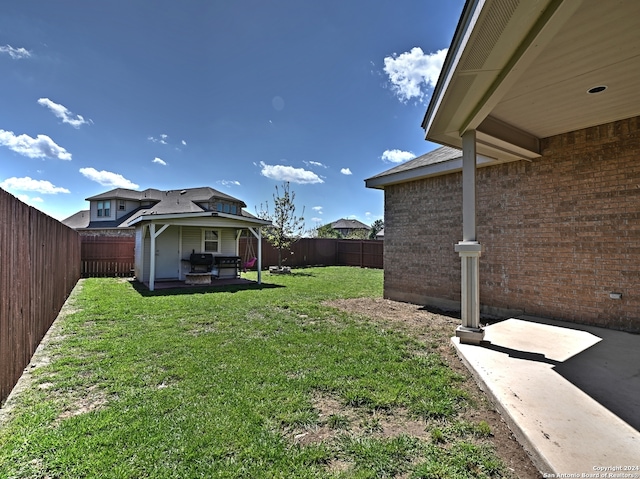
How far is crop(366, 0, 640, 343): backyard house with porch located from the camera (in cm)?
263

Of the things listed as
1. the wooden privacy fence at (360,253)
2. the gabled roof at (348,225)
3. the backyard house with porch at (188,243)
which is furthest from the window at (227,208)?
the gabled roof at (348,225)

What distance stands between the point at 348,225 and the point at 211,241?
136ft

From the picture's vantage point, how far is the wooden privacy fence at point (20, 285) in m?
2.75

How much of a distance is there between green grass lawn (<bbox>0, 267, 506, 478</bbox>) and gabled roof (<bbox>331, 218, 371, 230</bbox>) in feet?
157

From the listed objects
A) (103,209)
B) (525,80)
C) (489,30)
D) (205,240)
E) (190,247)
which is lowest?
(190,247)

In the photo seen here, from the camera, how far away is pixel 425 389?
3.03 m

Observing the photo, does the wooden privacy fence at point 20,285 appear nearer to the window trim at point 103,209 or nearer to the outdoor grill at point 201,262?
the outdoor grill at point 201,262

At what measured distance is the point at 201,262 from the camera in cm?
1243

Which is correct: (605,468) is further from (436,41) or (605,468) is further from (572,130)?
(436,41)

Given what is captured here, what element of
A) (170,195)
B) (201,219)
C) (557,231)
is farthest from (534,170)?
(170,195)

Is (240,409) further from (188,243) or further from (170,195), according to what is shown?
(170,195)

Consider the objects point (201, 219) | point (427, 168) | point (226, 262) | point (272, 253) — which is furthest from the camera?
point (272, 253)

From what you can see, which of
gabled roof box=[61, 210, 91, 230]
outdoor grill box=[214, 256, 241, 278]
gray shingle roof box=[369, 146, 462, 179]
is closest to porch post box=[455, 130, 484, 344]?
gray shingle roof box=[369, 146, 462, 179]

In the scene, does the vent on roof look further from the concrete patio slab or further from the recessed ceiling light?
the concrete patio slab
